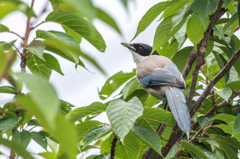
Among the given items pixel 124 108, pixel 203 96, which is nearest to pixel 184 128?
pixel 203 96

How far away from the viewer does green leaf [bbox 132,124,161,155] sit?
1.90 meters

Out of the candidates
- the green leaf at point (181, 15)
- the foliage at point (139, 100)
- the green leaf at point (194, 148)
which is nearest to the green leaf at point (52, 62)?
the foliage at point (139, 100)

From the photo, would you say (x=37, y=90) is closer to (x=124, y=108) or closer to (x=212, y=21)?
(x=124, y=108)

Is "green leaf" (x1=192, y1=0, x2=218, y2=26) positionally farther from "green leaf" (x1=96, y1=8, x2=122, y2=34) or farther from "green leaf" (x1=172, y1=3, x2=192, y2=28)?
"green leaf" (x1=96, y1=8, x2=122, y2=34)

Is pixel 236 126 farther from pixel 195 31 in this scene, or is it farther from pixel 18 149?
pixel 18 149

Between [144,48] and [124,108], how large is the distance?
123 inches

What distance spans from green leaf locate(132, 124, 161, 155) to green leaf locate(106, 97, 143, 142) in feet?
0.68

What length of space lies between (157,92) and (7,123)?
1.69 m

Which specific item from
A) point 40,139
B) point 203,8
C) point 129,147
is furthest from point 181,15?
point 40,139

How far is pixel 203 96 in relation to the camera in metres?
2.26

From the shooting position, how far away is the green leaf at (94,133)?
2059 millimetres

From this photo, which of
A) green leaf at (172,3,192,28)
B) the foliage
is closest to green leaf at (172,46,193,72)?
the foliage

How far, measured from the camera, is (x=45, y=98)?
1.62 feet

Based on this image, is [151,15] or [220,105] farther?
[220,105]
